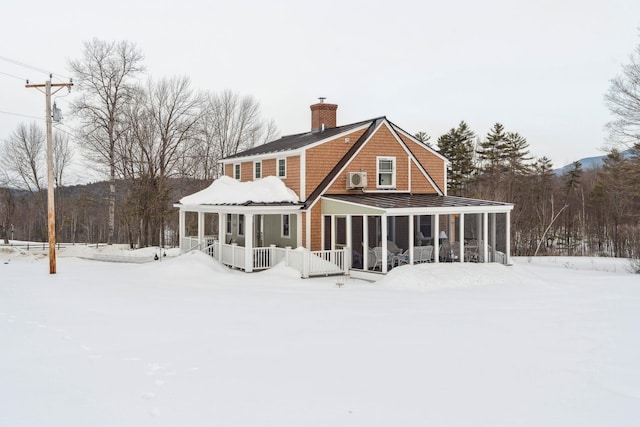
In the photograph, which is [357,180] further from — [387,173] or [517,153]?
[517,153]

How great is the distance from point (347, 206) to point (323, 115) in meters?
8.69

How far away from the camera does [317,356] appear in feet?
25.0

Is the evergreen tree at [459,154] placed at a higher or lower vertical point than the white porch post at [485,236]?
higher

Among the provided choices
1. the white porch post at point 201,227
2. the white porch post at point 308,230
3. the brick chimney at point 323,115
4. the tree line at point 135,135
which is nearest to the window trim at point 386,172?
the white porch post at point 308,230

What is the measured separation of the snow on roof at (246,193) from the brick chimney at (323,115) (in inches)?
210

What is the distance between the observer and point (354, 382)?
21.2ft

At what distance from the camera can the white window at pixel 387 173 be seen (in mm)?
20719

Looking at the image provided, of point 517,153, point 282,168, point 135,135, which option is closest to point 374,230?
point 282,168

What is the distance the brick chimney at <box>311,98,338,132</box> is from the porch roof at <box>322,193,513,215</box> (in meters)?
6.27

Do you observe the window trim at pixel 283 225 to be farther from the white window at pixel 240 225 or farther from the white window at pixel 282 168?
the white window at pixel 240 225

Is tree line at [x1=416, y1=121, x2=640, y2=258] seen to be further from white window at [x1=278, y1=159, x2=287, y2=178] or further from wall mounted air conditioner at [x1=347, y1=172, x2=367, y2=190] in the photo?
white window at [x1=278, y1=159, x2=287, y2=178]

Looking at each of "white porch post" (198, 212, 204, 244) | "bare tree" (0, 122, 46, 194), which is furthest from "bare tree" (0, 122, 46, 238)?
"white porch post" (198, 212, 204, 244)

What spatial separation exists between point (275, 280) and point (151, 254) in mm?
15386

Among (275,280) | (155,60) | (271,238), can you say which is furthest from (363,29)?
(155,60)
